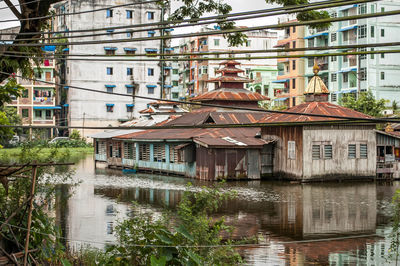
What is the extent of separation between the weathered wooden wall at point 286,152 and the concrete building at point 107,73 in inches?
1528

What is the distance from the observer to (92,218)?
21.3 m

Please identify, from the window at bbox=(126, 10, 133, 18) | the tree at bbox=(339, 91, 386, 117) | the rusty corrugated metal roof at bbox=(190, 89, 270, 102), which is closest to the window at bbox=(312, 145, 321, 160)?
the rusty corrugated metal roof at bbox=(190, 89, 270, 102)

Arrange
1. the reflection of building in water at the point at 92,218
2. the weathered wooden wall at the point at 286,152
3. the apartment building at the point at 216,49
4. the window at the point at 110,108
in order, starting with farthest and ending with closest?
1. the apartment building at the point at 216,49
2. the window at the point at 110,108
3. the weathered wooden wall at the point at 286,152
4. the reflection of building in water at the point at 92,218

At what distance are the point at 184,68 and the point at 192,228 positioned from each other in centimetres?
9708

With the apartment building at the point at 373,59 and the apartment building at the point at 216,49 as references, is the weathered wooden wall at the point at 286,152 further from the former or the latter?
the apartment building at the point at 216,49

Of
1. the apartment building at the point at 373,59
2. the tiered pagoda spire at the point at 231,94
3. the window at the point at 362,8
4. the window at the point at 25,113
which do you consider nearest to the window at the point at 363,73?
the apartment building at the point at 373,59

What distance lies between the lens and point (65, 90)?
247 feet

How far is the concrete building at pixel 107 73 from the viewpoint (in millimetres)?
72375

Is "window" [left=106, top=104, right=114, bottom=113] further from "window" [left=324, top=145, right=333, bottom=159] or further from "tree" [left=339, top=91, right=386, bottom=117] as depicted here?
"window" [left=324, top=145, right=333, bottom=159]

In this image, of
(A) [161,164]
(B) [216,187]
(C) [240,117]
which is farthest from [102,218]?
(C) [240,117]

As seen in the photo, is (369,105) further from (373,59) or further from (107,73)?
(107,73)

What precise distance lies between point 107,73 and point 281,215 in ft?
180

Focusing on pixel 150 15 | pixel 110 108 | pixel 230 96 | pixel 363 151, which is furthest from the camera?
pixel 150 15

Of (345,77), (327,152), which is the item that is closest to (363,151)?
(327,152)
